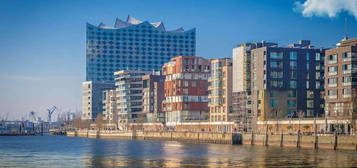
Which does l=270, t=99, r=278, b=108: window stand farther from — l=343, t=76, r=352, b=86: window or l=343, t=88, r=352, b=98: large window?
l=343, t=76, r=352, b=86: window

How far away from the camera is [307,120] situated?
164000 millimetres

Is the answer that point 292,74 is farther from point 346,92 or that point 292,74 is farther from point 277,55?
point 346,92

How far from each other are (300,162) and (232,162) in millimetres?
9708

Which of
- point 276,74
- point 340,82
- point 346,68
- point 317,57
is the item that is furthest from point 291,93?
point 346,68

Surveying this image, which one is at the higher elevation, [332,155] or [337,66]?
[337,66]

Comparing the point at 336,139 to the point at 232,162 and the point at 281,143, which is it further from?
the point at 232,162

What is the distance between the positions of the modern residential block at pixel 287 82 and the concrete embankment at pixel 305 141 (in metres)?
25.5

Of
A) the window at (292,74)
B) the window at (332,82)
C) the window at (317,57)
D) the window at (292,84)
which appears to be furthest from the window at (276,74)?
the window at (332,82)

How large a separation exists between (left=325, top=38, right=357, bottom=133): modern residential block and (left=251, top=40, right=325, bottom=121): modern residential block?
2316 centimetres

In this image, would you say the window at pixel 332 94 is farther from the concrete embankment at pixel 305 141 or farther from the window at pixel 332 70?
the concrete embankment at pixel 305 141

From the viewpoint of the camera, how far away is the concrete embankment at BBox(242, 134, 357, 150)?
4953 inches

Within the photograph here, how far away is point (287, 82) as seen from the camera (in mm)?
190750

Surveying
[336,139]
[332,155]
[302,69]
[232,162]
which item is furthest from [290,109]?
[232,162]

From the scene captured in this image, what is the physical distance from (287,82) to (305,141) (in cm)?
5399
